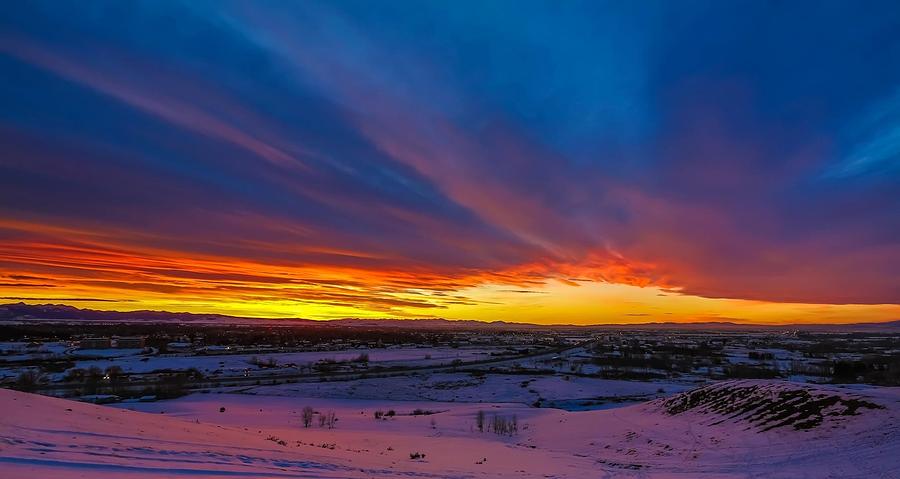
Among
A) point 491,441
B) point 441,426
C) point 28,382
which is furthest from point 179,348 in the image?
point 491,441

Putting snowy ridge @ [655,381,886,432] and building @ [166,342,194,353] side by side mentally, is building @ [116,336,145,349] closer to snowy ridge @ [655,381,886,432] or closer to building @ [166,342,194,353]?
building @ [166,342,194,353]

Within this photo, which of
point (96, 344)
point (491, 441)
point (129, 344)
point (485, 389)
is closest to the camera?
point (491, 441)

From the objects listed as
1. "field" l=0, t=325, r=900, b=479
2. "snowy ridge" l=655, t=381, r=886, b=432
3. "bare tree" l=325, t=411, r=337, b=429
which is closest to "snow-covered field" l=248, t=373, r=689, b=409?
"field" l=0, t=325, r=900, b=479

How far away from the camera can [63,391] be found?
147 ft

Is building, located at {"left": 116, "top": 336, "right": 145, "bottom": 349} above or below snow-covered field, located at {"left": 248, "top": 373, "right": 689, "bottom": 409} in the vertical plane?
above

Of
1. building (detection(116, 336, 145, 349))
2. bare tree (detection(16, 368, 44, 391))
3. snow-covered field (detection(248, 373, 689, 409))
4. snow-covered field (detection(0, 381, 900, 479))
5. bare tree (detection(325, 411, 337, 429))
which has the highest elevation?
snow-covered field (detection(0, 381, 900, 479))

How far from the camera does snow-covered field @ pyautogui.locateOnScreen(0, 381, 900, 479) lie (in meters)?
11.8

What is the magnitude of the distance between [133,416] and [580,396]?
40.7m

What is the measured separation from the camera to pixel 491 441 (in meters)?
28.8

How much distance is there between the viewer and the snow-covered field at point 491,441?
11.8 m

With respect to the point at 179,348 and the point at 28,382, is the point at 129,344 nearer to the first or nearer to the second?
the point at 179,348

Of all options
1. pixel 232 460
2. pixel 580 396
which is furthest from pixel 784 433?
pixel 580 396

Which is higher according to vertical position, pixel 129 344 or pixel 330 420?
pixel 330 420

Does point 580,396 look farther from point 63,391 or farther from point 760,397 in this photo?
point 63,391
